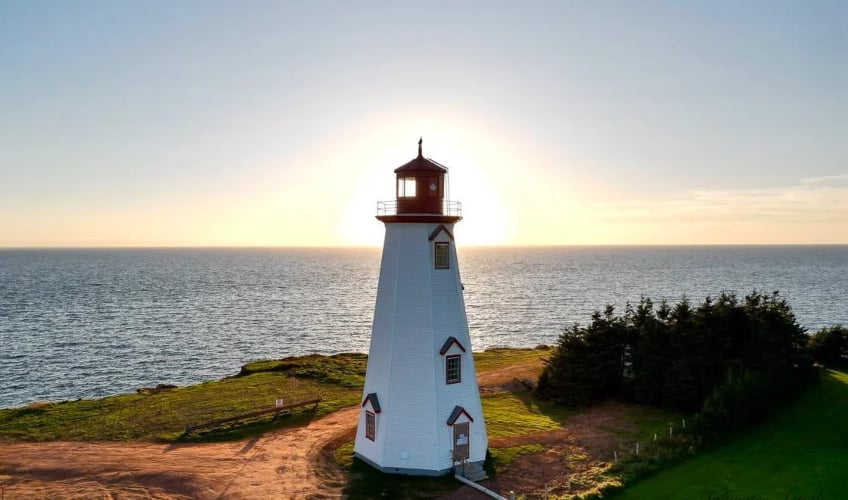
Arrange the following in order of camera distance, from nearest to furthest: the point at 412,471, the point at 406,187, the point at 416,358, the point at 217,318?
the point at 416,358 < the point at 412,471 < the point at 406,187 < the point at 217,318

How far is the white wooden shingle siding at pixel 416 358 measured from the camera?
25156 millimetres

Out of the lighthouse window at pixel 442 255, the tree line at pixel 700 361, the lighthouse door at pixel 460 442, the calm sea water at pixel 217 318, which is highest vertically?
the lighthouse window at pixel 442 255

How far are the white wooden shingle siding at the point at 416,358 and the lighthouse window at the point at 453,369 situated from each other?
0.64 ft

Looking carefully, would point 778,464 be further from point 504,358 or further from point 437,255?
point 504,358

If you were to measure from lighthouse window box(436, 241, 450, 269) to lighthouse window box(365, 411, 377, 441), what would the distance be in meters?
8.18

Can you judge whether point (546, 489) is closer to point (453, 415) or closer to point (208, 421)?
point (453, 415)

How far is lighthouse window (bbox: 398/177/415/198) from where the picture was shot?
25.6 meters

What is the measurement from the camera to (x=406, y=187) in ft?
84.3

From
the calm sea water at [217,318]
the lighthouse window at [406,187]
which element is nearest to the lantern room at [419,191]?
the lighthouse window at [406,187]

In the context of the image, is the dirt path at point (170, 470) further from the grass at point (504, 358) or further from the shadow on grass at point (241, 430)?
the grass at point (504, 358)

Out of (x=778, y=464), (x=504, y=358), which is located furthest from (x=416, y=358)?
(x=504, y=358)

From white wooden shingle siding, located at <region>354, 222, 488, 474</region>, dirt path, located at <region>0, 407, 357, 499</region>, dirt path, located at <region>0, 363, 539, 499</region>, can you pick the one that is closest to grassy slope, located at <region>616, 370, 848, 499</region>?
white wooden shingle siding, located at <region>354, 222, 488, 474</region>

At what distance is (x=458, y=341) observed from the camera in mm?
25750

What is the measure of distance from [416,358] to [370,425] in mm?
4540
